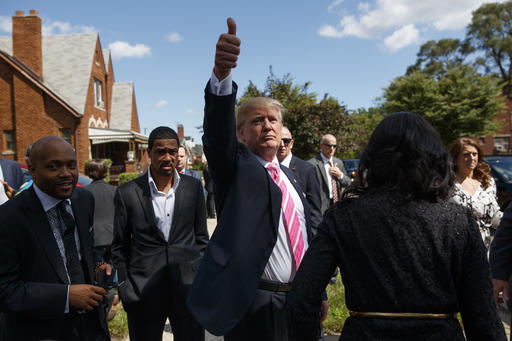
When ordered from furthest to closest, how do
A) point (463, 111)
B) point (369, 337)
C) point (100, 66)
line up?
point (463, 111), point (100, 66), point (369, 337)

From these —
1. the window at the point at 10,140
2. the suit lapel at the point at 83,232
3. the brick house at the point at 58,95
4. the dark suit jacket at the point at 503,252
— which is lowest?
the dark suit jacket at the point at 503,252

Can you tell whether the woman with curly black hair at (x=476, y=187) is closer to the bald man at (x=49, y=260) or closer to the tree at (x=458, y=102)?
the bald man at (x=49, y=260)

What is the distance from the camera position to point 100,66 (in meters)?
27.2

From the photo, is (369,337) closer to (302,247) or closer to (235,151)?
(302,247)

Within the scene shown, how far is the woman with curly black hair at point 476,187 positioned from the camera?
168 inches

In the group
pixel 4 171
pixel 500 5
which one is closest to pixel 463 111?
pixel 500 5

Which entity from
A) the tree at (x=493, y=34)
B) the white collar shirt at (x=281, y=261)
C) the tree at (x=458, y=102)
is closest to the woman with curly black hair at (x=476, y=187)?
the white collar shirt at (x=281, y=261)

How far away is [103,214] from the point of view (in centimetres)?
485

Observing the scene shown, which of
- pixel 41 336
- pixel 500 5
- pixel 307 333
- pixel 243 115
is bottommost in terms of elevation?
pixel 41 336

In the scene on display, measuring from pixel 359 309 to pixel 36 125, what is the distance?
79.8ft

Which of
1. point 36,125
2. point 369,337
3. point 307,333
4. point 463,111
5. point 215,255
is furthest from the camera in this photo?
point 463,111

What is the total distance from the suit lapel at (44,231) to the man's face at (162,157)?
123 centimetres

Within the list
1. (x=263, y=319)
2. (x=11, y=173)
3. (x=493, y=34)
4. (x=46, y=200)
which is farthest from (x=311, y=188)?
(x=493, y=34)

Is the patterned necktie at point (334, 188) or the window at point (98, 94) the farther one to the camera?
the window at point (98, 94)
